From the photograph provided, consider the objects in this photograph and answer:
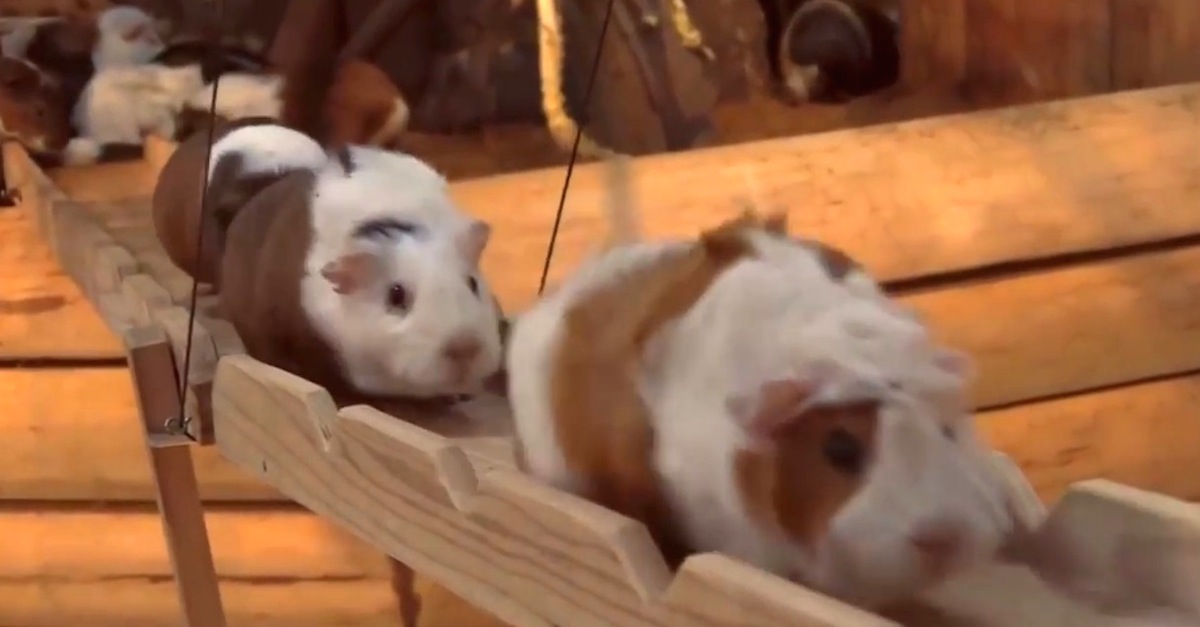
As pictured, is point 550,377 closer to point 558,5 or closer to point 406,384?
point 406,384

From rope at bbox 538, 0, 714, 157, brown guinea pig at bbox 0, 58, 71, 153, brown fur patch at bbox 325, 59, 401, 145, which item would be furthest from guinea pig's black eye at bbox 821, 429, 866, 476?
brown guinea pig at bbox 0, 58, 71, 153

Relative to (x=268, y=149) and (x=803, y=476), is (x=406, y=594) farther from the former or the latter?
(x=803, y=476)

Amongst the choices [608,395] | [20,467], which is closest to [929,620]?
[608,395]

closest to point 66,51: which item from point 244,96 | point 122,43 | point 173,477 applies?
point 122,43

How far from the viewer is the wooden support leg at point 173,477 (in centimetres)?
85

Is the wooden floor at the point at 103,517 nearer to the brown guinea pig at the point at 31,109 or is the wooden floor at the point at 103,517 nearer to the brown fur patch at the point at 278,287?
the brown guinea pig at the point at 31,109

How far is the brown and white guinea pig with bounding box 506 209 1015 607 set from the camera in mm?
448

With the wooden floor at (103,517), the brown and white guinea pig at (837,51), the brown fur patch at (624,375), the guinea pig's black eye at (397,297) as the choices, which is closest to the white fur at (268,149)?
the guinea pig's black eye at (397,297)

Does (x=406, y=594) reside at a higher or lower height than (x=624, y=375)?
lower

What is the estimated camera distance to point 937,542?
0.44 m

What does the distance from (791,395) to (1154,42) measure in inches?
50.9

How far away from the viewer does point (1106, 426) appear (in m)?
1.32

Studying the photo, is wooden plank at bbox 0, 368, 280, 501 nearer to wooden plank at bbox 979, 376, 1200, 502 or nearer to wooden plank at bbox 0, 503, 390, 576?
wooden plank at bbox 0, 503, 390, 576

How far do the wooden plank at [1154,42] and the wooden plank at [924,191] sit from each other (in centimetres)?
21
